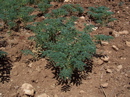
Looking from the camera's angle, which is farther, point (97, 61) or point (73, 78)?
point (97, 61)

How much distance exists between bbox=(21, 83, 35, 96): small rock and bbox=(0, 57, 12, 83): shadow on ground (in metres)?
0.37

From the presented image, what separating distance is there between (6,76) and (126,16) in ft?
Answer: 10.8

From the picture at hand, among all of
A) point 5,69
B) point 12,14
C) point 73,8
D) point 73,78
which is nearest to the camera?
point 73,78

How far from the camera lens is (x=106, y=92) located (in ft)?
9.61

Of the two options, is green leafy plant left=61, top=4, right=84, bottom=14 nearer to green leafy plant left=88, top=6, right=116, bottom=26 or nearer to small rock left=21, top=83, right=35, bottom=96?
green leafy plant left=88, top=6, right=116, bottom=26

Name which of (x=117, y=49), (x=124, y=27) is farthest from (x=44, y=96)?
(x=124, y=27)

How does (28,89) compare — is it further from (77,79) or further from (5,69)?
(77,79)

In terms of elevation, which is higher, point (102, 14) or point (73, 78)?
point (102, 14)

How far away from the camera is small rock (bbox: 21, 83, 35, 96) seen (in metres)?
2.89

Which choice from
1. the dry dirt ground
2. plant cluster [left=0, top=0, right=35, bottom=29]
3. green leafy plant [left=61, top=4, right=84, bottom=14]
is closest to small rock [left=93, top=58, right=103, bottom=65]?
the dry dirt ground

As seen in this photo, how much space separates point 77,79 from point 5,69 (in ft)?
4.30

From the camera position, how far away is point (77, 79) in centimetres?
312

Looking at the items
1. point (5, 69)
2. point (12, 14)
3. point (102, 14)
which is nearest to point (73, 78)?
point (5, 69)

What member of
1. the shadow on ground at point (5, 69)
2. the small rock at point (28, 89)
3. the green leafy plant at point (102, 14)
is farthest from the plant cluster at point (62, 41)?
the small rock at point (28, 89)
